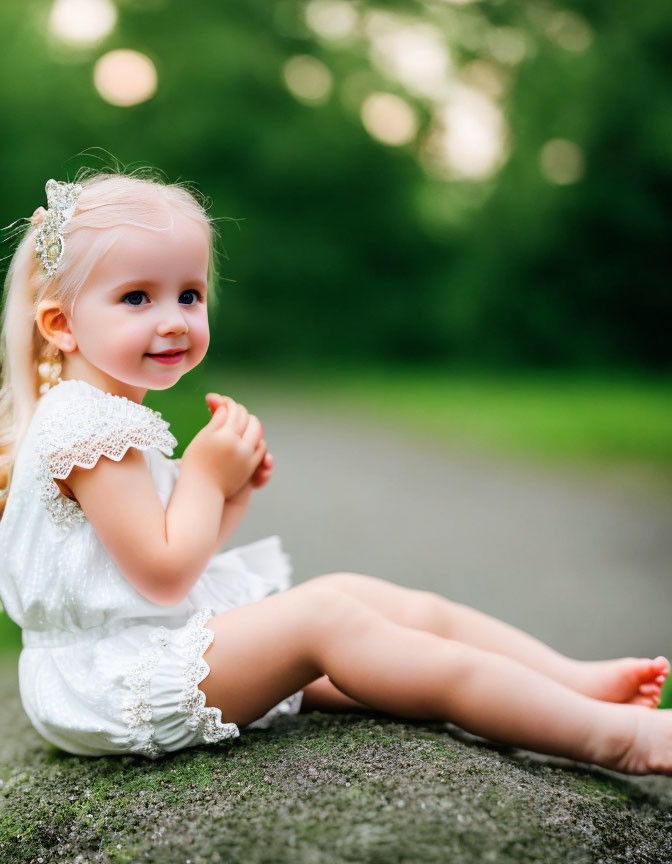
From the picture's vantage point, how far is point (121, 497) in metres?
1.66

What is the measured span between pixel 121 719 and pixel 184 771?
15cm

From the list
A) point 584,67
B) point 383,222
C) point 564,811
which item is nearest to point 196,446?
point 564,811

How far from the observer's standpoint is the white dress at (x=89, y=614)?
1.70 metres

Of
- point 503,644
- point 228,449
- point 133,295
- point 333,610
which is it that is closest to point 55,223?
point 133,295

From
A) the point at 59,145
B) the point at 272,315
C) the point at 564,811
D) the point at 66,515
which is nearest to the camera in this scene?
the point at 564,811

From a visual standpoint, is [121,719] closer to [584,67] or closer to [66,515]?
[66,515]

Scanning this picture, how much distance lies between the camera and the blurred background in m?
9.67

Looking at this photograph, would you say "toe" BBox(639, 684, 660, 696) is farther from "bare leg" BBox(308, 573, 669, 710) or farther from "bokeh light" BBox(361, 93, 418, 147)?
"bokeh light" BBox(361, 93, 418, 147)

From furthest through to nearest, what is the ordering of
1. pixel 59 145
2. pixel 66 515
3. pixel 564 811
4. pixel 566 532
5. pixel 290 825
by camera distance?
pixel 59 145 < pixel 566 532 < pixel 66 515 < pixel 564 811 < pixel 290 825

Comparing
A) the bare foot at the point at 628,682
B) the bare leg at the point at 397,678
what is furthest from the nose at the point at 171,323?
the bare foot at the point at 628,682

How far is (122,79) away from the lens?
12.2 metres

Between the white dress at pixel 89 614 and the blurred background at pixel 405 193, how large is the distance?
5.45 m

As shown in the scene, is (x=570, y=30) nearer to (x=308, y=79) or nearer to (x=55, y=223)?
(x=308, y=79)

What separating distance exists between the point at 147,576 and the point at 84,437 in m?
0.27
